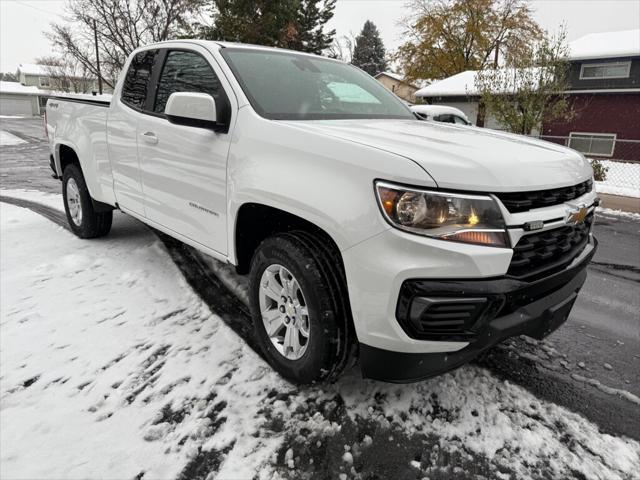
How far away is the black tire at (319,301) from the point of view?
2.10 meters

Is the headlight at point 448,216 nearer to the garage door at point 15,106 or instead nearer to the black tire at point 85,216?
the black tire at point 85,216

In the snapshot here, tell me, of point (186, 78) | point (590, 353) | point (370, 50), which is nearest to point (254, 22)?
point (186, 78)

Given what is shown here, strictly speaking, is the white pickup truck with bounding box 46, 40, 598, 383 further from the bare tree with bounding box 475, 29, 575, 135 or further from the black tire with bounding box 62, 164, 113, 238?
the bare tree with bounding box 475, 29, 575, 135

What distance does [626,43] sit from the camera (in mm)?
20766

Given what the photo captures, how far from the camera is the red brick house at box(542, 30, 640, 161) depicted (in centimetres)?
1934

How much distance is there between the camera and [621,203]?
925cm

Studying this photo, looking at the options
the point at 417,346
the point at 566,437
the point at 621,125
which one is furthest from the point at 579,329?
the point at 621,125

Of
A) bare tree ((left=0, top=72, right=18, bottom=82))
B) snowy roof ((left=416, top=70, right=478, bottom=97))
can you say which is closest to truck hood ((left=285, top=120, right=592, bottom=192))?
snowy roof ((left=416, top=70, right=478, bottom=97))

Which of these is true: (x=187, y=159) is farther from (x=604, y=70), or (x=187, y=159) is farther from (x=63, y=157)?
(x=604, y=70)

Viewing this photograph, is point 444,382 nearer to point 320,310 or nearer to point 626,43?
point 320,310

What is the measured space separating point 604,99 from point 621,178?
9352mm

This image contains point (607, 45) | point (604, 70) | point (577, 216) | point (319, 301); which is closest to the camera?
point (319, 301)

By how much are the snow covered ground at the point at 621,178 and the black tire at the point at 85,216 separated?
1071 centimetres

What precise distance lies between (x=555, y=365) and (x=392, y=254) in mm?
1657
